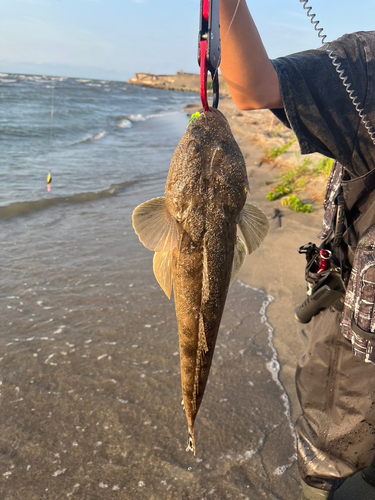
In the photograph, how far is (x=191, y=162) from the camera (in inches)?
73.9

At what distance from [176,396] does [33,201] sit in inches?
251

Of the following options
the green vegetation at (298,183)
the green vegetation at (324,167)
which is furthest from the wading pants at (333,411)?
the green vegetation at (324,167)

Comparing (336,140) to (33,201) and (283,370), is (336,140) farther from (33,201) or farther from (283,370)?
(33,201)

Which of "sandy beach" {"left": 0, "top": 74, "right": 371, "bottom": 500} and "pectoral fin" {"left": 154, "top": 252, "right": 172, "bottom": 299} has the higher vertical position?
"pectoral fin" {"left": 154, "top": 252, "right": 172, "bottom": 299}

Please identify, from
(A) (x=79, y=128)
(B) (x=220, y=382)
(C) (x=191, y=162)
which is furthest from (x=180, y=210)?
(A) (x=79, y=128)

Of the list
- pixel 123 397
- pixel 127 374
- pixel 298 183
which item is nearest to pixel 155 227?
pixel 123 397

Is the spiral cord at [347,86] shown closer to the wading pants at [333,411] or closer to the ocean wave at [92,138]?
the wading pants at [333,411]

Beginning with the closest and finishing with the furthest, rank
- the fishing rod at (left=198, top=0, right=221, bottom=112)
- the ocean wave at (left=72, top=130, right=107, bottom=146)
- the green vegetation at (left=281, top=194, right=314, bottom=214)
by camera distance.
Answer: the fishing rod at (left=198, top=0, right=221, bottom=112)
the green vegetation at (left=281, top=194, right=314, bottom=214)
the ocean wave at (left=72, top=130, right=107, bottom=146)

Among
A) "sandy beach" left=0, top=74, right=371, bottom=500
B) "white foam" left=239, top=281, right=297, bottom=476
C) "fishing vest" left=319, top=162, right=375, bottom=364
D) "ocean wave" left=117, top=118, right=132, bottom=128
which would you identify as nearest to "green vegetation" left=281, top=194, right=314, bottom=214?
"sandy beach" left=0, top=74, right=371, bottom=500

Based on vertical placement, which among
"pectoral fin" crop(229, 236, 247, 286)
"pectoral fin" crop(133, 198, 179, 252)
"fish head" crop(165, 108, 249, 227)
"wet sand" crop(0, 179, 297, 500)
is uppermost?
"fish head" crop(165, 108, 249, 227)

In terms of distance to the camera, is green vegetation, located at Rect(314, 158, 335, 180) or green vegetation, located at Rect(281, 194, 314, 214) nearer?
green vegetation, located at Rect(281, 194, 314, 214)

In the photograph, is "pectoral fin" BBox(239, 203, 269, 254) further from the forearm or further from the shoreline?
the shoreline

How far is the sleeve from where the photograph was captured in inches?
81.2

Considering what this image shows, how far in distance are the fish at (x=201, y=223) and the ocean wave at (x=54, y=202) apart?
270 inches
